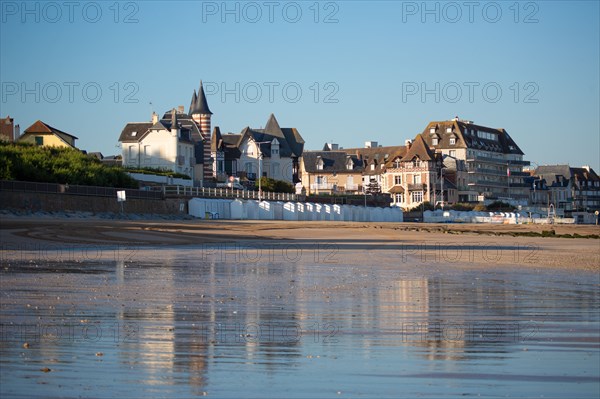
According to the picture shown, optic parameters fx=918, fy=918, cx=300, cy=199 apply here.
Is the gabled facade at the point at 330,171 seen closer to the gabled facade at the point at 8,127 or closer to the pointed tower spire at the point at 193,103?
the pointed tower spire at the point at 193,103

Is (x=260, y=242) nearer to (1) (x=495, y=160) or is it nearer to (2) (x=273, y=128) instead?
(2) (x=273, y=128)

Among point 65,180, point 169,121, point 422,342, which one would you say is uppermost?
point 169,121

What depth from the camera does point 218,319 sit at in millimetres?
11711

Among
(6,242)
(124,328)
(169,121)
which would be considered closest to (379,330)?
(124,328)

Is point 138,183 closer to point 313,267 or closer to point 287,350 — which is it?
point 313,267

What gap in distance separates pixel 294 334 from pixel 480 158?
120607 mm

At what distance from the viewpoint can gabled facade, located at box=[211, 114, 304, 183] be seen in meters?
101

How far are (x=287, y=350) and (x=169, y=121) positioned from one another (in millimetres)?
75824

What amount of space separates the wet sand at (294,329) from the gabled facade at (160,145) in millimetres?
59098

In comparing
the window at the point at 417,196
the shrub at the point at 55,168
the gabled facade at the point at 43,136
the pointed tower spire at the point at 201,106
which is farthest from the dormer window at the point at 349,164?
the shrub at the point at 55,168

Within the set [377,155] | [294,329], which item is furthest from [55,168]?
[377,155]

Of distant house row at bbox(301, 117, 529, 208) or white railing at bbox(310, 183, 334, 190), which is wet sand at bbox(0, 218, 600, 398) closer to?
distant house row at bbox(301, 117, 529, 208)

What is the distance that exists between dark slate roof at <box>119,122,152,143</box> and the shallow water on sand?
215 feet

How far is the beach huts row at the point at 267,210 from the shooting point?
62.1m
